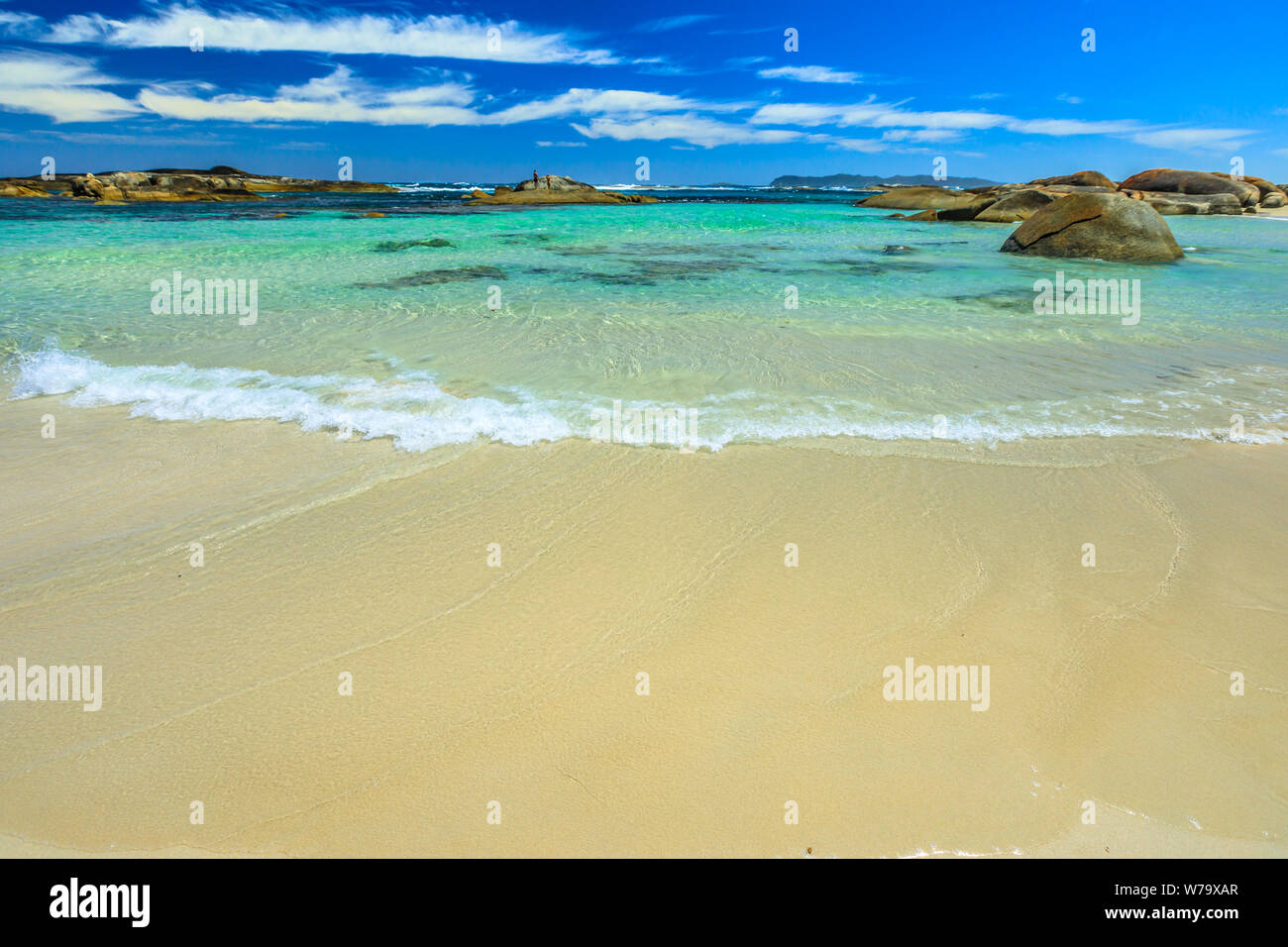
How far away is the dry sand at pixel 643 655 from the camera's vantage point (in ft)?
6.03

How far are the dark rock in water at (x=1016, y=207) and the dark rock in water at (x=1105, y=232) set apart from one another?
13.8 meters

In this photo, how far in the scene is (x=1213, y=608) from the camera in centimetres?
272

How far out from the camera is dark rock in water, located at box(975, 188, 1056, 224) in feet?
89.0

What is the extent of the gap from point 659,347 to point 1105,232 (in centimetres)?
1316

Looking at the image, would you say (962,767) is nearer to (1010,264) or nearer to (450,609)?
(450,609)

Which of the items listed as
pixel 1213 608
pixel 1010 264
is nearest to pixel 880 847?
pixel 1213 608

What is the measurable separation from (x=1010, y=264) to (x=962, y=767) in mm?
14871

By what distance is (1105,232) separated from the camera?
46.8ft

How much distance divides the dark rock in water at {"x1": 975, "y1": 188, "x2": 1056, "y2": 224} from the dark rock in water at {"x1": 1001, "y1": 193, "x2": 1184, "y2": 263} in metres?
13.8
